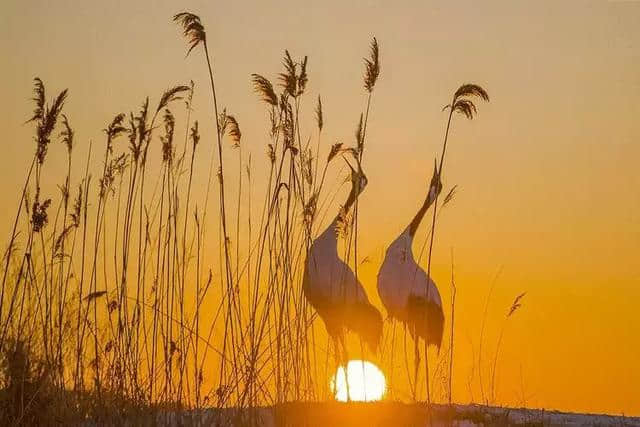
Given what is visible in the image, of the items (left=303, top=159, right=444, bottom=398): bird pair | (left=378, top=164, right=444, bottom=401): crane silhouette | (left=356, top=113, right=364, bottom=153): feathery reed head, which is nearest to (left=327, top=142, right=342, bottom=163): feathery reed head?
(left=356, top=113, right=364, bottom=153): feathery reed head

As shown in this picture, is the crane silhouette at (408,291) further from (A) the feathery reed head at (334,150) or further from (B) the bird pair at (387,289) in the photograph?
(A) the feathery reed head at (334,150)

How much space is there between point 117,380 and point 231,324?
0.46m

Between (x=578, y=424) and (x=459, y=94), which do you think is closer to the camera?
(x=459, y=94)

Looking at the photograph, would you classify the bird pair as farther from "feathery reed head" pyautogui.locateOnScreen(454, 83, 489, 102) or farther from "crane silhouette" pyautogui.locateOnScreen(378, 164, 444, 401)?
"feathery reed head" pyautogui.locateOnScreen(454, 83, 489, 102)

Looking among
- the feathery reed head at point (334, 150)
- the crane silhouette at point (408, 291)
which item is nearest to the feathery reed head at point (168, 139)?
the feathery reed head at point (334, 150)

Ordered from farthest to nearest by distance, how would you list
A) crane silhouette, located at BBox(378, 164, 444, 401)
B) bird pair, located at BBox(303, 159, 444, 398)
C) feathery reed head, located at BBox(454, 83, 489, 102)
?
crane silhouette, located at BBox(378, 164, 444, 401) → bird pair, located at BBox(303, 159, 444, 398) → feathery reed head, located at BBox(454, 83, 489, 102)

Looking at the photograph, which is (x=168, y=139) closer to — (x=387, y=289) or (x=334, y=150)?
(x=334, y=150)

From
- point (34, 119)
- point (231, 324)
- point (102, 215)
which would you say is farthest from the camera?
point (102, 215)

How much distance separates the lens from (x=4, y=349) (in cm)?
430

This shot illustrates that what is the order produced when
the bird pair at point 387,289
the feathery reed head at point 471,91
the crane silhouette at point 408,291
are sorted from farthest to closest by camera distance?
the crane silhouette at point 408,291 < the bird pair at point 387,289 < the feathery reed head at point 471,91

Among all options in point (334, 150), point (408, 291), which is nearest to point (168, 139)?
point (334, 150)

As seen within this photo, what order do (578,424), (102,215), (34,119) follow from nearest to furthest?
1. (34,119)
2. (102,215)
3. (578,424)

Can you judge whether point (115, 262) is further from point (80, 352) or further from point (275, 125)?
point (275, 125)

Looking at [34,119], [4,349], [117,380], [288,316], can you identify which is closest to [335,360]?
[288,316]
